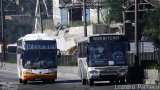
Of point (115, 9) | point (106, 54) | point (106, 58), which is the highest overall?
point (115, 9)

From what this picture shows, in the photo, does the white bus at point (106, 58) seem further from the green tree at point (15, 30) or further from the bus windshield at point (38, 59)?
the green tree at point (15, 30)

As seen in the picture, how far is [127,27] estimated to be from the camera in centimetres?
5575

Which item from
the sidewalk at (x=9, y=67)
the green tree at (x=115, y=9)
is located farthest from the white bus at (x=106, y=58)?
the sidewalk at (x=9, y=67)

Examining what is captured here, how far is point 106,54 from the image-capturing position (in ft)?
108

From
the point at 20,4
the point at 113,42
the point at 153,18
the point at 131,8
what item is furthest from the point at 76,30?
the point at 20,4

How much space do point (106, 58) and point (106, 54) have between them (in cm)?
23

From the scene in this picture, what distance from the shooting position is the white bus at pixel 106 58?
32781mm

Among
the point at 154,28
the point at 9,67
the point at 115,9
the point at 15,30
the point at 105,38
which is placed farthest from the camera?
the point at 15,30

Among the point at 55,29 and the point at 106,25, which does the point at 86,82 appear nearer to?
the point at 106,25

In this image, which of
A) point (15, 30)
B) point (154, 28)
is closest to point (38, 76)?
point (154, 28)

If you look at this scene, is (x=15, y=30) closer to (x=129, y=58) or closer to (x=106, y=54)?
(x=129, y=58)

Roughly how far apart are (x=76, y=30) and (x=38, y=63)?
3638 cm

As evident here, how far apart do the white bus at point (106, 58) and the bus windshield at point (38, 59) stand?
18.5ft

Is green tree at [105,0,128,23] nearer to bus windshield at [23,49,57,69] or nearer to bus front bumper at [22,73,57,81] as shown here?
bus windshield at [23,49,57,69]
